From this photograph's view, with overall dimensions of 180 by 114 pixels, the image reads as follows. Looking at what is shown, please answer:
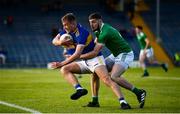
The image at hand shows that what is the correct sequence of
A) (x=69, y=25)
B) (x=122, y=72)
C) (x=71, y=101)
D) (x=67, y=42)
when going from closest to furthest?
(x=69, y=25) → (x=67, y=42) → (x=122, y=72) → (x=71, y=101)

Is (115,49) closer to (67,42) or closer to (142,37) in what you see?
(67,42)

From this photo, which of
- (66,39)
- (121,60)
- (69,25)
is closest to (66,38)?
(66,39)

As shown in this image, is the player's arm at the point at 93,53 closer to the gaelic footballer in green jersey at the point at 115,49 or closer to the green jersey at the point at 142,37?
the gaelic footballer in green jersey at the point at 115,49

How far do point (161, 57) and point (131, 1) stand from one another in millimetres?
7198

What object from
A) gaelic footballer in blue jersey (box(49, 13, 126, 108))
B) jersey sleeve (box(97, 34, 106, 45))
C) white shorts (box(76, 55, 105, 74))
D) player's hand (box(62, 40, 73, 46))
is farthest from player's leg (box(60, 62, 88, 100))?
jersey sleeve (box(97, 34, 106, 45))

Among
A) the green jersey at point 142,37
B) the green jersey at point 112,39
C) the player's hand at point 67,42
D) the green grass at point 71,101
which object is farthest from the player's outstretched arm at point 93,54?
the green jersey at point 142,37

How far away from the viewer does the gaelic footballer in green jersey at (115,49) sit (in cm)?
1428

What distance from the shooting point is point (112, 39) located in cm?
1453

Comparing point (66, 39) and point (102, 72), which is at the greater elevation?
point (66, 39)

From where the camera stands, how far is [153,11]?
164 ft

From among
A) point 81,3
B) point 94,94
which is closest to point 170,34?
point 81,3

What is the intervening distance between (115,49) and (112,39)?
0.34 meters

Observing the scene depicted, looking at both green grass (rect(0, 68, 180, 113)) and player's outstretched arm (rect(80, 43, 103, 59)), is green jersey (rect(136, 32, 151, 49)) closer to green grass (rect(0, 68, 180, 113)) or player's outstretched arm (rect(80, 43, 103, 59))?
green grass (rect(0, 68, 180, 113))

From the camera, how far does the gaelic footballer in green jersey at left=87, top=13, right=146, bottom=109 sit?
1428 cm
